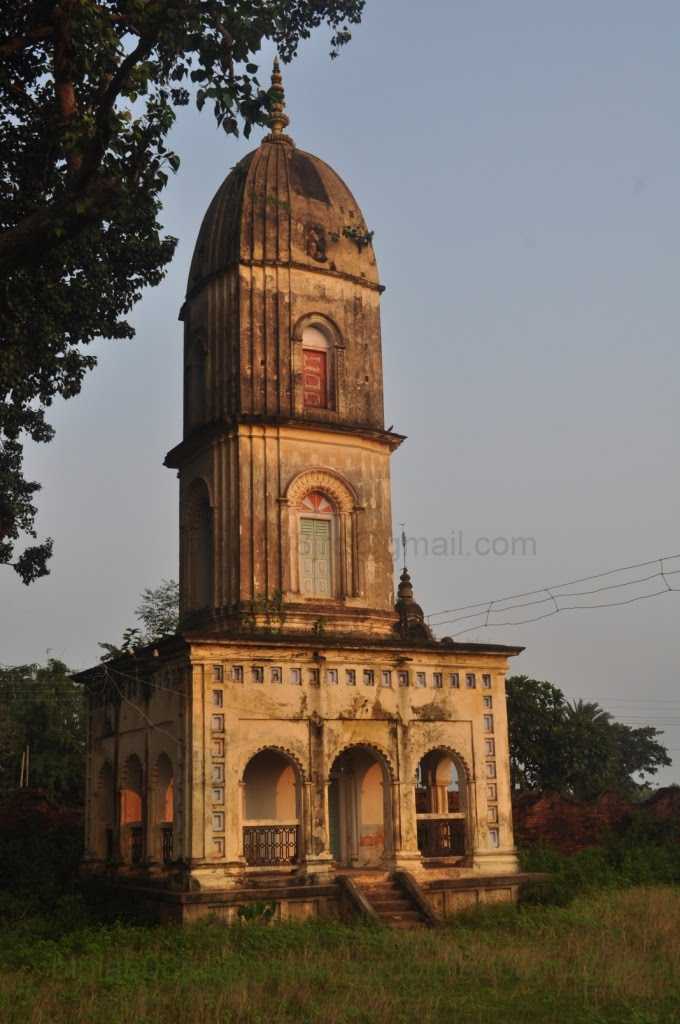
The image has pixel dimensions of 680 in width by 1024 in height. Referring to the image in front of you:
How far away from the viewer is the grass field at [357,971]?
13492 millimetres

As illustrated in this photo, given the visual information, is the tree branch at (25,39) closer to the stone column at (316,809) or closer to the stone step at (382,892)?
the stone column at (316,809)

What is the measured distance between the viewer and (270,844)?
829 inches

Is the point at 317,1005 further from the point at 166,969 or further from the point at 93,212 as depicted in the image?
the point at 93,212

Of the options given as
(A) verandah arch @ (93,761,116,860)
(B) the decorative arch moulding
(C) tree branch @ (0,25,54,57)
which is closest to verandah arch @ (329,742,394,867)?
(A) verandah arch @ (93,761,116,860)

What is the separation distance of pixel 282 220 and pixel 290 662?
30.0 ft

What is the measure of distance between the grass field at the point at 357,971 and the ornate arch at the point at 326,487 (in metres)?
8.07

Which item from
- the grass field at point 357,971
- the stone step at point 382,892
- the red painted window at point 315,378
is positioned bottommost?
the grass field at point 357,971

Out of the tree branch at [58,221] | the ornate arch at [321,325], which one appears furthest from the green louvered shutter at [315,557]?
the tree branch at [58,221]

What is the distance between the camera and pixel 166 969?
52.9 ft

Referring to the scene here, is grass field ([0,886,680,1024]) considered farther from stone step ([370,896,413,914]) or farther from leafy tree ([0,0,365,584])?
leafy tree ([0,0,365,584])

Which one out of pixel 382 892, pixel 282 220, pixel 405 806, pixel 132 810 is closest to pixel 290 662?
pixel 405 806

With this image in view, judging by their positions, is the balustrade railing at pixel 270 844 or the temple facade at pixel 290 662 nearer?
the temple facade at pixel 290 662

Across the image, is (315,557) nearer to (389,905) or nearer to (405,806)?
(405,806)

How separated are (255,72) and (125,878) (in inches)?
608
